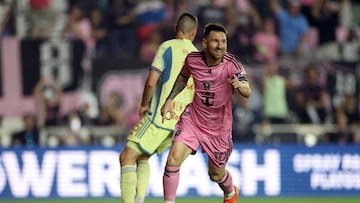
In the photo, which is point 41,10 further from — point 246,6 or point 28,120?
point 246,6

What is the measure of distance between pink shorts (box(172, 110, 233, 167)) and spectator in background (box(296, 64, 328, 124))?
886 centimetres

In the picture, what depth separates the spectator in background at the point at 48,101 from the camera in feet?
60.4

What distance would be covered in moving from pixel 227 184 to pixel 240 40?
8955mm

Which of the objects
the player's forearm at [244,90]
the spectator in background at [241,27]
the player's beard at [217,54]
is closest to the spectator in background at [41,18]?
the spectator in background at [241,27]

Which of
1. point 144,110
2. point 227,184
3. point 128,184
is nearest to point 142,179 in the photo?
point 128,184

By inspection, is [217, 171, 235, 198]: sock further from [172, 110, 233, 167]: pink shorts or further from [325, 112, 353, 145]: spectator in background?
[325, 112, 353, 145]: spectator in background

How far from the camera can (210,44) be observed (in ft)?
32.5

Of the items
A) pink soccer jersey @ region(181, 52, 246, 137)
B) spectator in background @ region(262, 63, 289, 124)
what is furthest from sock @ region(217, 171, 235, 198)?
spectator in background @ region(262, 63, 289, 124)

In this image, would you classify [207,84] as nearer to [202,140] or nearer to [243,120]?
[202,140]

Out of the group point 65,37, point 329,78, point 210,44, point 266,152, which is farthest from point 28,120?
point 210,44

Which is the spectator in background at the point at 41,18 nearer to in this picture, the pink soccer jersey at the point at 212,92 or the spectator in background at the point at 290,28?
the spectator in background at the point at 290,28

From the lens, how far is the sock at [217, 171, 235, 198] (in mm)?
10648

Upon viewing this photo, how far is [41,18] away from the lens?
19312mm

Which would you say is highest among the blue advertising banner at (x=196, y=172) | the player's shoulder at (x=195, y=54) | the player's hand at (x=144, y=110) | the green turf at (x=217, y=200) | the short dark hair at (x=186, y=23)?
the short dark hair at (x=186, y=23)
